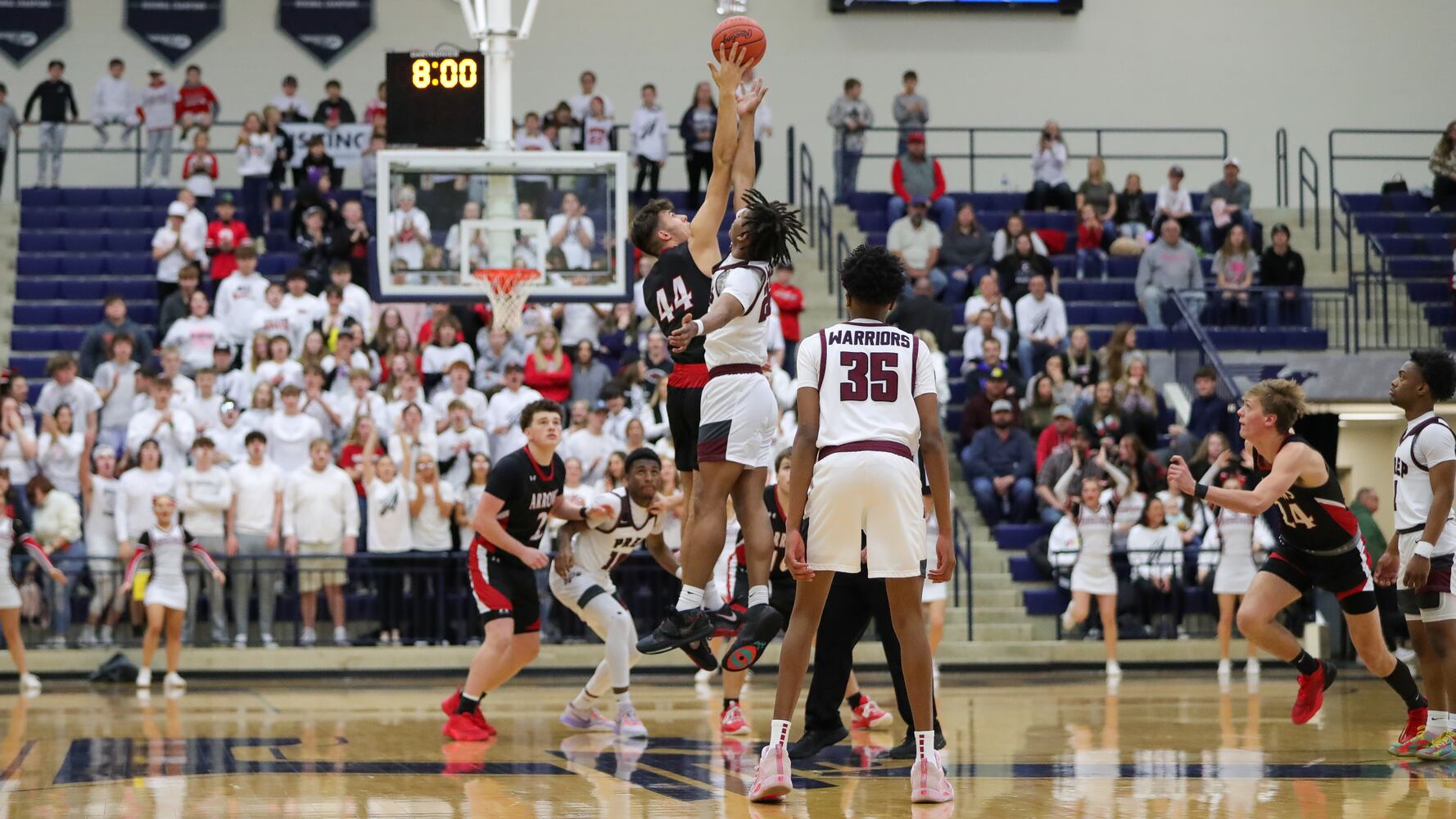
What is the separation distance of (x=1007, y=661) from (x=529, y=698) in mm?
5306

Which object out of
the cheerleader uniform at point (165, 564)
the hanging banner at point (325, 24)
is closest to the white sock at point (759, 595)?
the cheerleader uniform at point (165, 564)

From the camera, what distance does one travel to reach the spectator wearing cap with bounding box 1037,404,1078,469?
58.7 ft

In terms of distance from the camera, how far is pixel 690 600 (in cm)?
861

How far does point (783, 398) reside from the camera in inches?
711

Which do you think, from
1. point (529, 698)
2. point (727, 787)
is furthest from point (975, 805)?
point (529, 698)

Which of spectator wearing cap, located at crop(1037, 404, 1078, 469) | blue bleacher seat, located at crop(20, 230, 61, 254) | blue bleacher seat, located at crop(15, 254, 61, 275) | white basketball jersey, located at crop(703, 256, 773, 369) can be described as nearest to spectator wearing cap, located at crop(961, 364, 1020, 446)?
spectator wearing cap, located at crop(1037, 404, 1078, 469)

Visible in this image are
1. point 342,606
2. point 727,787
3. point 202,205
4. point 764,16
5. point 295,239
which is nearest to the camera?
point 727,787

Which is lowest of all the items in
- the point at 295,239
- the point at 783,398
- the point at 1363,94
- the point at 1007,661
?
the point at 1007,661

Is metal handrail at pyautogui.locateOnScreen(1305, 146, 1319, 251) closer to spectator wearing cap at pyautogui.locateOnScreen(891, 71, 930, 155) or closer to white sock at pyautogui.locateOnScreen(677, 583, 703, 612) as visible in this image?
spectator wearing cap at pyautogui.locateOnScreen(891, 71, 930, 155)

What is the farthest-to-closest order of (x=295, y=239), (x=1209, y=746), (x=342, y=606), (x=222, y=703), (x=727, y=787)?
(x=295, y=239) → (x=342, y=606) → (x=222, y=703) → (x=1209, y=746) → (x=727, y=787)

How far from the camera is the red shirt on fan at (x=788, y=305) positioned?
790 inches

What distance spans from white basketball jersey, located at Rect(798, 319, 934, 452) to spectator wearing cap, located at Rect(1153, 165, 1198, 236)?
15914 mm

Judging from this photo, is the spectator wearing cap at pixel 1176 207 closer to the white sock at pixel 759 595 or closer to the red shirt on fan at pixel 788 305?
the red shirt on fan at pixel 788 305

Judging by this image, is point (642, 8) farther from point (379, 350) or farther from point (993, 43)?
point (379, 350)
